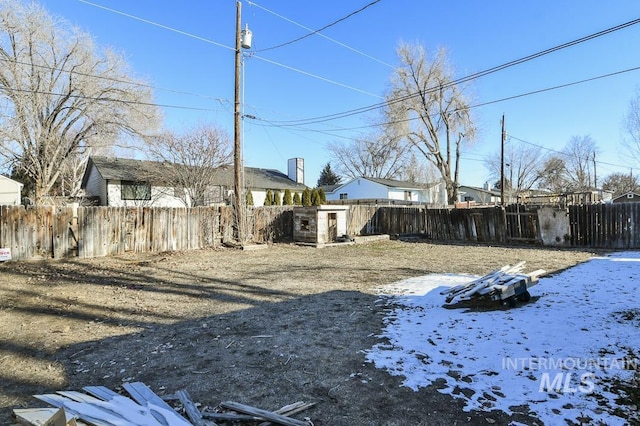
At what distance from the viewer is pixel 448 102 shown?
99.1ft

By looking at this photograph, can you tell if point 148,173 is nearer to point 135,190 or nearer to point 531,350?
point 135,190

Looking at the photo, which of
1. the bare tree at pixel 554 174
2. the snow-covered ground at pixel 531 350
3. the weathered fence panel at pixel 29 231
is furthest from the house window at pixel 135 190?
the bare tree at pixel 554 174

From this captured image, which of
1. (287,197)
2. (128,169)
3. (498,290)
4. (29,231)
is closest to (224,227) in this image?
(29,231)

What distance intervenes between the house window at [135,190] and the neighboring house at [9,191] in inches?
300

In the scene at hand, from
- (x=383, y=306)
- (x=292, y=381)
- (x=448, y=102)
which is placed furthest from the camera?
(x=448, y=102)

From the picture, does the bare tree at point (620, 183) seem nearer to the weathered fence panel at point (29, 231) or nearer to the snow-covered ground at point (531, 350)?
the snow-covered ground at point (531, 350)

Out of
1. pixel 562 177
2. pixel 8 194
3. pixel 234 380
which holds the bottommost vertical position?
pixel 234 380

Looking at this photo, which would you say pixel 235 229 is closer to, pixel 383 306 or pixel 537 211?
pixel 383 306

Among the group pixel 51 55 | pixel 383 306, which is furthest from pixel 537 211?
pixel 51 55

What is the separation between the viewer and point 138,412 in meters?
2.45

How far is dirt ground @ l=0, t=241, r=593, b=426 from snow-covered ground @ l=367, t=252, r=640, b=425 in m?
0.27

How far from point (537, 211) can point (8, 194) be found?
3132 cm

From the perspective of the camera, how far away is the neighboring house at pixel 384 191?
112ft

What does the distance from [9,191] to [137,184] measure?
9.25m
